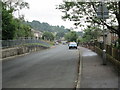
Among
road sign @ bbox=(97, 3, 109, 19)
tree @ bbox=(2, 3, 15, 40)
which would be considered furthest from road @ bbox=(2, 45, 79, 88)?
tree @ bbox=(2, 3, 15, 40)

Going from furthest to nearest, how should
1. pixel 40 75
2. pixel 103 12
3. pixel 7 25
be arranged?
pixel 7 25
pixel 103 12
pixel 40 75

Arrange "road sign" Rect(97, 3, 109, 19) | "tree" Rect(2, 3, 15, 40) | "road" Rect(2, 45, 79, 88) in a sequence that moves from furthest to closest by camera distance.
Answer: "tree" Rect(2, 3, 15, 40), "road sign" Rect(97, 3, 109, 19), "road" Rect(2, 45, 79, 88)

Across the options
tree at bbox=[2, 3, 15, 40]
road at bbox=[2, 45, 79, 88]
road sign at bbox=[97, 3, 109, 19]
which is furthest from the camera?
tree at bbox=[2, 3, 15, 40]

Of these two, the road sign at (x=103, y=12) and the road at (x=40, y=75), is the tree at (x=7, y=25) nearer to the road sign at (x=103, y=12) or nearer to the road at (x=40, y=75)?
the road at (x=40, y=75)

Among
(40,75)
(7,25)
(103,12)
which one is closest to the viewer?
(40,75)

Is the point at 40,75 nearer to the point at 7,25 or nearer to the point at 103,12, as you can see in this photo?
the point at 103,12

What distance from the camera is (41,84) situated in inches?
359

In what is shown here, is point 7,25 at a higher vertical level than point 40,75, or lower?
higher

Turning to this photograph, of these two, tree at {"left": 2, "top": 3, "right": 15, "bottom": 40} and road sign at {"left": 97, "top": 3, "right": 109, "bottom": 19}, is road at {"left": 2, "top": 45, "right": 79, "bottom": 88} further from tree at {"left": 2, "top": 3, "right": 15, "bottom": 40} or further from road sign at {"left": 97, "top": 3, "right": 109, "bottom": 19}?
tree at {"left": 2, "top": 3, "right": 15, "bottom": 40}

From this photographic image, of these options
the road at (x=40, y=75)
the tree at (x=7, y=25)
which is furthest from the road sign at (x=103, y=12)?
the tree at (x=7, y=25)

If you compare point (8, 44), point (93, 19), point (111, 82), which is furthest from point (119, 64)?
point (8, 44)

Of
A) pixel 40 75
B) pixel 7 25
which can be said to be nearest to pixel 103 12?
pixel 40 75

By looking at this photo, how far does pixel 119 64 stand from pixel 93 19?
9622mm

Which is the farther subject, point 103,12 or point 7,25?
point 7,25
